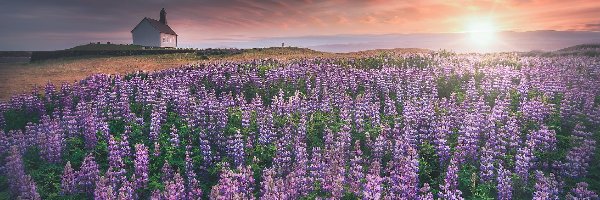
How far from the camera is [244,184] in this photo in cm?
1050

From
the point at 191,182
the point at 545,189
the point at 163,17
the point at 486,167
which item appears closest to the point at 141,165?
the point at 191,182

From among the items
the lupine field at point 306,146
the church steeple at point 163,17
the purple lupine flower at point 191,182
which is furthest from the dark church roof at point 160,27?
the purple lupine flower at point 191,182

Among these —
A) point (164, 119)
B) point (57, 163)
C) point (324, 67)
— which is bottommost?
point (57, 163)

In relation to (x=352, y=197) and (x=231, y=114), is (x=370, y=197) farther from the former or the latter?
(x=231, y=114)

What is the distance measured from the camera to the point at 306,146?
44.2 ft

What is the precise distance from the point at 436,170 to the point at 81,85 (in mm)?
17251

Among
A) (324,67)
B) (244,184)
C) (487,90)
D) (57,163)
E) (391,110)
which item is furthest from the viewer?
(324,67)

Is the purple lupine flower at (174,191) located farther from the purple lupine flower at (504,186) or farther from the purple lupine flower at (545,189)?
the purple lupine flower at (545,189)

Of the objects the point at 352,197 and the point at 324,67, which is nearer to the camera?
the point at 352,197

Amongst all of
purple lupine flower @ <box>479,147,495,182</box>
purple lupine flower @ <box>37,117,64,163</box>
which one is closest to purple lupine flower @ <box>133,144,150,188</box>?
purple lupine flower @ <box>37,117,64,163</box>

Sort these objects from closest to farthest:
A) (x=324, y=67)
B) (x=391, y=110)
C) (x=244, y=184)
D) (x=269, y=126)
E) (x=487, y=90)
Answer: (x=244, y=184), (x=269, y=126), (x=391, y=110), (x=487, y=90), (x=324, y=67)

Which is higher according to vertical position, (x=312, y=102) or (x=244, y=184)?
(x=312, y=102)

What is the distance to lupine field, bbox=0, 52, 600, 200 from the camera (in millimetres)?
10445

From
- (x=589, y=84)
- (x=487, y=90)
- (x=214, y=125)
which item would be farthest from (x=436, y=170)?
(x=589, y=84)
